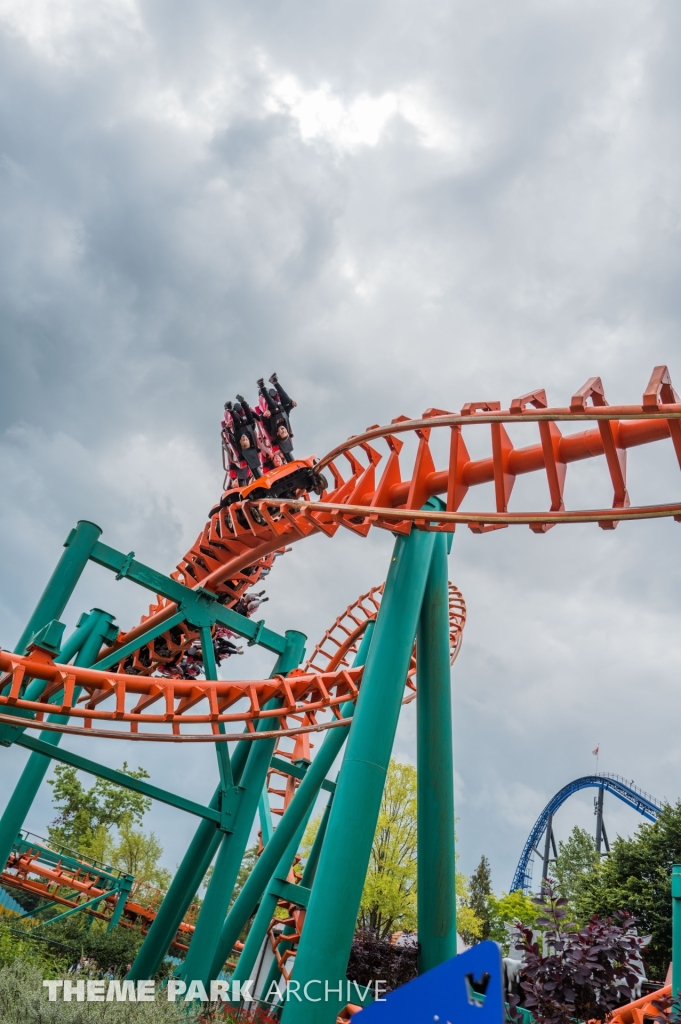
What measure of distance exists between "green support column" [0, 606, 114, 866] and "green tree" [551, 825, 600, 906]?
25731 mm

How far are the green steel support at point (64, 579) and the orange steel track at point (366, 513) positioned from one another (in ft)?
1.94

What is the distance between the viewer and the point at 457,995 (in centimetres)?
116

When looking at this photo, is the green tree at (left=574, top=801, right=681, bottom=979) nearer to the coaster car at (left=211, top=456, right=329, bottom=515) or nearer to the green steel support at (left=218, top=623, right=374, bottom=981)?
the green steel support at (left=218, top=623, right=374, bottom=981)

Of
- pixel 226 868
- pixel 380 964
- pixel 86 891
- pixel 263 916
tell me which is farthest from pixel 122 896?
pixel 226 868

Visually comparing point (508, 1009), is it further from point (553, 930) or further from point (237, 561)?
point (237, 561)

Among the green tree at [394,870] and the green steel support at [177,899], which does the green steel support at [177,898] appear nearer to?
the green steel support at [177,899]

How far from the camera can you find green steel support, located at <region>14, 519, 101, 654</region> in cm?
796

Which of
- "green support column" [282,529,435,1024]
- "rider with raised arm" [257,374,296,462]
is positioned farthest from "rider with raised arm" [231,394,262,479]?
"green support column" [282,529,435,1024]

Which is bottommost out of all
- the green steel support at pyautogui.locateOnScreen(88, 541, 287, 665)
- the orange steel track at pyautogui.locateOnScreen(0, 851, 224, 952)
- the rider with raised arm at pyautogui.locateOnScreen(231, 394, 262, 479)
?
the orange steel track at pyautogui.locateOnScreen(0, 851, 224, 952)

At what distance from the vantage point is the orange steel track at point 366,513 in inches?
195

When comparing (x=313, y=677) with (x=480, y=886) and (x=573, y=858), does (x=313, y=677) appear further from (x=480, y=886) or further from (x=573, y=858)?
(x=480, y=886)

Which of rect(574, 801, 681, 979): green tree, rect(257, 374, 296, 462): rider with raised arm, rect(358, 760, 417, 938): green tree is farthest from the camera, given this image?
rect(358, 760, 417, 938): green tree

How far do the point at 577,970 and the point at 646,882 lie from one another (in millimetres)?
15900

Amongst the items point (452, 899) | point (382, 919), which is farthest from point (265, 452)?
point (382, 919)
